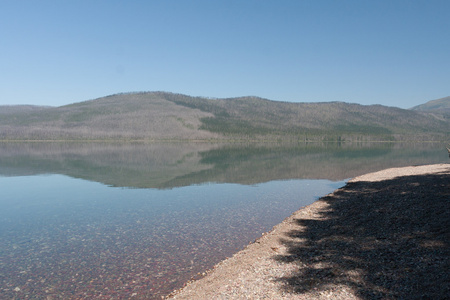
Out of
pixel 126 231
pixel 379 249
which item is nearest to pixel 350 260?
pixel 379 249

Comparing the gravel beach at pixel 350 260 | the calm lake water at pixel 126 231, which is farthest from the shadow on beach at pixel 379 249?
the calm lake water at pixel 126 231

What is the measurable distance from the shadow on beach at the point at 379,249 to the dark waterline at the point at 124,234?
4.41 meters

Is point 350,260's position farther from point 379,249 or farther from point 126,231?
point 126,231

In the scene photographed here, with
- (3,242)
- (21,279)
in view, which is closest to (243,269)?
(21,279)

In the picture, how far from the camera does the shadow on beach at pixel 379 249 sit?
9.30 meters

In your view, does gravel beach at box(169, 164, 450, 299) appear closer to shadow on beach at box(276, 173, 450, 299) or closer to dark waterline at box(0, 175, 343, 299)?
shadow on beach at box(276, 173, 450, 299)

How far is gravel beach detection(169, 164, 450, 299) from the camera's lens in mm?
9344

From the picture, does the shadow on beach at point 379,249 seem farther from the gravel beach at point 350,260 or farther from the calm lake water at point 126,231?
the calm lake water at point 126,231

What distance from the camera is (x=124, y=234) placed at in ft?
63.7

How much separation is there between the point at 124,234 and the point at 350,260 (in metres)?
13.9

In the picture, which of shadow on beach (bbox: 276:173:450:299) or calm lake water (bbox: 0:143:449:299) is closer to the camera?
shadow on beach (bbox: 276:173:450:299)

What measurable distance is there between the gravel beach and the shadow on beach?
2 cm

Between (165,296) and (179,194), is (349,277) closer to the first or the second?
(165,296)

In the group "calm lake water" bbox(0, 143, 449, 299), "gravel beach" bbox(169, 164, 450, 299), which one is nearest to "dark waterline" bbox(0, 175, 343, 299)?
"calm lake water" bbox(0, 143, 449, 299)
